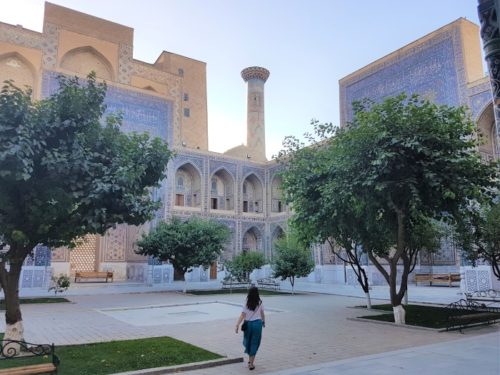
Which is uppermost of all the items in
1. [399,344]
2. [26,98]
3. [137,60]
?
[137,60]

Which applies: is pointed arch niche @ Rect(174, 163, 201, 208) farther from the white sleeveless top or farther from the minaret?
the white sleeveless top

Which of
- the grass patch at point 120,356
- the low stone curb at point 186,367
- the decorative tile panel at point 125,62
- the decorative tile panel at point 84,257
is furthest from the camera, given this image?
the decorative tile panel at point 125,62

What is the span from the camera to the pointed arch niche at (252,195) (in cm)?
3048

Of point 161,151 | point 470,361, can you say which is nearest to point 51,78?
point 161,151

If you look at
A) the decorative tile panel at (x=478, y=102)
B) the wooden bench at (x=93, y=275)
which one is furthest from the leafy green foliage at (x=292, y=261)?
the wooden bench at (x=93, y=275)

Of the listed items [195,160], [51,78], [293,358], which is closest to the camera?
[293,358]

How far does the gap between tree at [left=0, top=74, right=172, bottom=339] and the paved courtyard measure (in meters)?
2.08

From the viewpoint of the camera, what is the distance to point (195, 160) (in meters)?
27.2

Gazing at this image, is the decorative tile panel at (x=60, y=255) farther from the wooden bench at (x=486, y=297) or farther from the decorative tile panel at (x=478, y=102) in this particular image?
the decorative tile panel at (x=478, y=102)

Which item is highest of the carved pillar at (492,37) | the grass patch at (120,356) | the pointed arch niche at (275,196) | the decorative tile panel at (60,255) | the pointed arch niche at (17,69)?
the pointed arch niche at (17,69)

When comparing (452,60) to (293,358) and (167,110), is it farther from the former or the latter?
(293,358)

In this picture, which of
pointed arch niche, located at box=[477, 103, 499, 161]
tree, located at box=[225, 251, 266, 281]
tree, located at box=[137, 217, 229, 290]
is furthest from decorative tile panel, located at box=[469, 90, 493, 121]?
tree, located at box=[137, 217, 229, 290]

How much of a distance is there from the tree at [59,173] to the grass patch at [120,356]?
866mm

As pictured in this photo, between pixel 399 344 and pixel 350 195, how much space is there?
2748 mm
